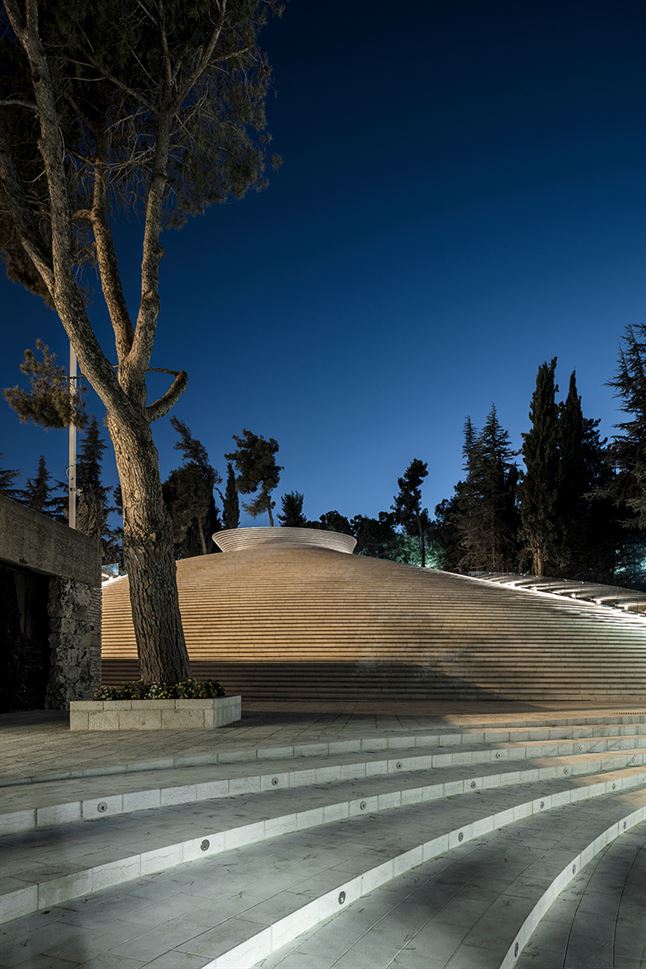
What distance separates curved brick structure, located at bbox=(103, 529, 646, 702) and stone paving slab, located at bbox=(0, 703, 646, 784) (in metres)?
1.71

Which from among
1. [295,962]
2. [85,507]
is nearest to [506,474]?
[85,507]

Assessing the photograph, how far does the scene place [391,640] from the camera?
50.3 ft

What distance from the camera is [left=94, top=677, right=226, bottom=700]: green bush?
8.35 m

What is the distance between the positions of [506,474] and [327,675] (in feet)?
97.5

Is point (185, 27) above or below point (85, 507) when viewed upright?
above

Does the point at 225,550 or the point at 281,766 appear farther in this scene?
the point at 225,550

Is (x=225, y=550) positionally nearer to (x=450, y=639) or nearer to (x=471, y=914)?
(x=450, y=639)

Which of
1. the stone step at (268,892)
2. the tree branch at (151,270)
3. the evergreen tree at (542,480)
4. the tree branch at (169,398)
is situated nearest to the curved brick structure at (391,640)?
the tree branch at (169,398)

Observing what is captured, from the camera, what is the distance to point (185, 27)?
30.1ft

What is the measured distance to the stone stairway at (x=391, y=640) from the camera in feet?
44.1

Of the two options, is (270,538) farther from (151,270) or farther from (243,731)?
(243,731)

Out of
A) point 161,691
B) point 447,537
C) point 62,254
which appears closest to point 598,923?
point 161,691

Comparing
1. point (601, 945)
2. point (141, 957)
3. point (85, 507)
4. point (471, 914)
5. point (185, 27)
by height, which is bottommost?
point (601, 945)

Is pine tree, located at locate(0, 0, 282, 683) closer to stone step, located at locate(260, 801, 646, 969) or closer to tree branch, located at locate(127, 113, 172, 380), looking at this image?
tree branch, located at locate(127, 113, 172, 380)
